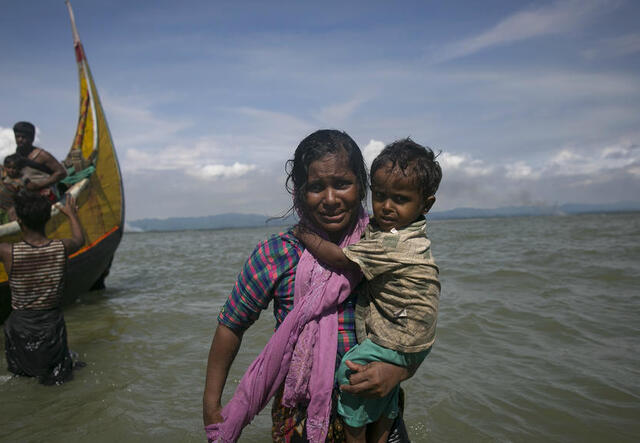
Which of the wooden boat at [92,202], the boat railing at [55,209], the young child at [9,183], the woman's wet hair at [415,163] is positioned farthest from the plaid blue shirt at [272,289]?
the wooden boat at [92,202]

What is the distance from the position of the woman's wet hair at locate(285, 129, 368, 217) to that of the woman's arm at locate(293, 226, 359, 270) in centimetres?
16

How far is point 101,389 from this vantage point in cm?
376

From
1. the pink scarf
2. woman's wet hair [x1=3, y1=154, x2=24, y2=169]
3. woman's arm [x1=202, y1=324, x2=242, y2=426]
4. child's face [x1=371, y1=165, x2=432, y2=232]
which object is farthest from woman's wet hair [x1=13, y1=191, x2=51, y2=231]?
child's face [x1=371, y1=165, x2=432, y2=232]

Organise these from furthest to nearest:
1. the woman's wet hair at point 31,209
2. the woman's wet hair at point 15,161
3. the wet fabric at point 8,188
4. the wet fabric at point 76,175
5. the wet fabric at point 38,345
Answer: the wet fabric at point 76,175, the wet fabric at point 8,188, the woman's wet hair at point 15,161, the wet fabric at point 38,345, the woman's wet hair at point 31,209

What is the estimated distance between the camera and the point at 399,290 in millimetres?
1450

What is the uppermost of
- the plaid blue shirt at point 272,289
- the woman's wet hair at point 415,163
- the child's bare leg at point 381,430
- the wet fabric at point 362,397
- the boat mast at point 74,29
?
the boat mast at point 74,29

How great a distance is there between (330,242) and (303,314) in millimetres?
283

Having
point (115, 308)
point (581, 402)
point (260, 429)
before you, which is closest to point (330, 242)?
point (260, 429)

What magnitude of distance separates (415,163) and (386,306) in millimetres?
610

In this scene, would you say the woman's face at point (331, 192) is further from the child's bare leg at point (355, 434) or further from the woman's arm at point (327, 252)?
the child's bare leg at point (355, 434)

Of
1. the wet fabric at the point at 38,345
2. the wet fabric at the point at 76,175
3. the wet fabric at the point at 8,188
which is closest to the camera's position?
the wet fabric at the point at 38,345

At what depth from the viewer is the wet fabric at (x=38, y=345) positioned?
3699mm

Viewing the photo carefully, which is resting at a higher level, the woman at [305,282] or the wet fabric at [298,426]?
the woman at [305,282]

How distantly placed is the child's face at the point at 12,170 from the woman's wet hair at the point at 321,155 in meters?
5.37
